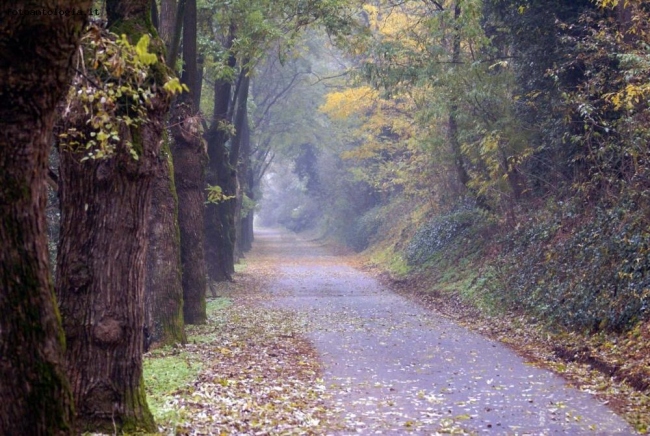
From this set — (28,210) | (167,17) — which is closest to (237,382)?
(28,210)

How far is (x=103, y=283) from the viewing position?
6.68m

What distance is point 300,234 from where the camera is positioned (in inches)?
2832

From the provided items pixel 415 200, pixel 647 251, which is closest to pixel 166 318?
pixel 647 251

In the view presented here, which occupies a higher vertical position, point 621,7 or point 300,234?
point 621,7

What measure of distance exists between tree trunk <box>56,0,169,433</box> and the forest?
0.06 ft

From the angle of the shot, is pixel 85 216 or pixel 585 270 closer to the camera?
pixel 85 216

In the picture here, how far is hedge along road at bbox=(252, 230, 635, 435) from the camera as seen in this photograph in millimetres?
7895

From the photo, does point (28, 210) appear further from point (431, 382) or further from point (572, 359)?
point (572, 359)

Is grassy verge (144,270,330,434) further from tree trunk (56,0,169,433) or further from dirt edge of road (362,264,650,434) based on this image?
dirt edge of road (362,264,650,434)

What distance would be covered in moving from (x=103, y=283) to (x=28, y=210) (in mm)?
2355

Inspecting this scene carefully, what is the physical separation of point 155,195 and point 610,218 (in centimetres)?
861

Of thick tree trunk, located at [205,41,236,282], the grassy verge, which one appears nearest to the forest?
thick tree trunk, located at [205,41,236,282]

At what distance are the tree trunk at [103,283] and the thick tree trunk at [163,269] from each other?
571 centimetres

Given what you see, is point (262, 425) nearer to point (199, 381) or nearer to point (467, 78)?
point (199, 381)
